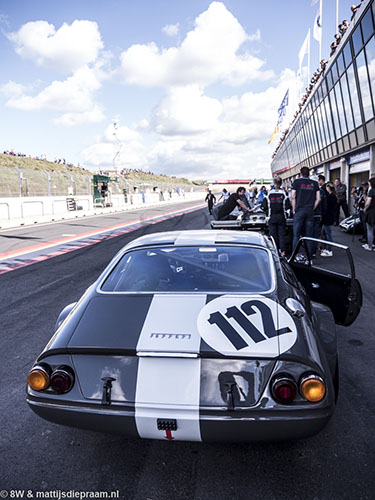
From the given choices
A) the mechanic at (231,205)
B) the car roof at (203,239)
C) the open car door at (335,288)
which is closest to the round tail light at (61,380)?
the car roof at (203,239)

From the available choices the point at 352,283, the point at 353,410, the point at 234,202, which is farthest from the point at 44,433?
the point at 234,202

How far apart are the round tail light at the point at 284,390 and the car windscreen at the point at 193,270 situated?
0.80 meters

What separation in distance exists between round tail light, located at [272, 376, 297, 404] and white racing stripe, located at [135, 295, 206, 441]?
1.31 feet

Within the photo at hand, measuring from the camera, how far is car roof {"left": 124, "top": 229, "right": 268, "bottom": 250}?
3469 mm

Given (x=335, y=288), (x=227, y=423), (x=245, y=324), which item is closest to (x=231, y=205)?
(x=335, y=288)

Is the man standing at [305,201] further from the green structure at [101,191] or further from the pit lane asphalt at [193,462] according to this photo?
the green structure at [101,191]

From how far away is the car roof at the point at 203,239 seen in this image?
3.47m

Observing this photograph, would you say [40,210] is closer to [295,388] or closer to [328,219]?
[328,219]

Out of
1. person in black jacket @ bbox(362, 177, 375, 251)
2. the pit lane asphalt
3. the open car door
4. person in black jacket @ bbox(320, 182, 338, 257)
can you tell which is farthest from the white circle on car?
person in black jacket @ bbox(362, 177, 375, 251)

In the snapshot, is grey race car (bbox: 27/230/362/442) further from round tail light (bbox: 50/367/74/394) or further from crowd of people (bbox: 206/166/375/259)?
crowd of people (bbox: 206/166/375/259)

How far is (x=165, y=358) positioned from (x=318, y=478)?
1107 mm

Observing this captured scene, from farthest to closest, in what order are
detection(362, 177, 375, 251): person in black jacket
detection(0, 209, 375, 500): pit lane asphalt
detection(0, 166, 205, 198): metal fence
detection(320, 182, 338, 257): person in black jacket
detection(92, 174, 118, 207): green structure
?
1. detection(92, 174, 118, 207): green structure
2. detection(0, 166, 205, 198): metal fence
3. detection(320, 182, 338, 257): person in black jacket
4. detection(362, 177, 375, 251): person in black jacket
5. detection(0, 209, 375, 500): pit lane asphalt

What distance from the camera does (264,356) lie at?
7.06 feet

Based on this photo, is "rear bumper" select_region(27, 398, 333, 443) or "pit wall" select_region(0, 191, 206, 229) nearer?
"rear bumper" select_region(27, 398, 333, 443)
